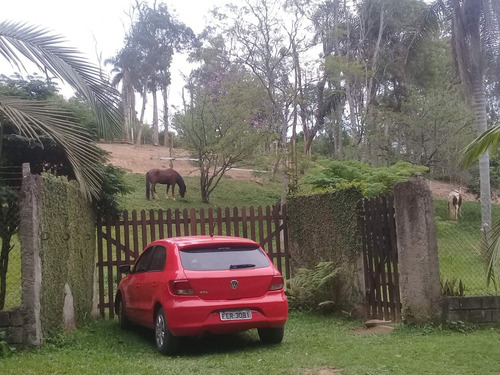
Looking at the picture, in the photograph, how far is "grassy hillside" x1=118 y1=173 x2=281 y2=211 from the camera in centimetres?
2729

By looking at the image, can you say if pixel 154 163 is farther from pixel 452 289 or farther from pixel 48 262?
pixel 452 289

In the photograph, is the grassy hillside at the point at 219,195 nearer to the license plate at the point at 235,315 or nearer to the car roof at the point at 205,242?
the car roof at the point at 205,242

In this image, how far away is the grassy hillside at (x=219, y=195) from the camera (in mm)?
27291

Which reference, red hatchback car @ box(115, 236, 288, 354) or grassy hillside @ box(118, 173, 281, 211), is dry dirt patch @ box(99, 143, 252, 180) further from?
red hatchback car @ box(115, 236, 288, 354)

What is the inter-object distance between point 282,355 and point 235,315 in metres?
0.75

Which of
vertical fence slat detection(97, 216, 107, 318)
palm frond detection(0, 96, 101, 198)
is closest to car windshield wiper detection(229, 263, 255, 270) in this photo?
palm frond detection(0, 96, 101, 198)

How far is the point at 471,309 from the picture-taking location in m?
8.33

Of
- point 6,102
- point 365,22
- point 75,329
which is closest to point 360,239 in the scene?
point 75,329

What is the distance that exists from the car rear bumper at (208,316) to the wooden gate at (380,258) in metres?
2.68

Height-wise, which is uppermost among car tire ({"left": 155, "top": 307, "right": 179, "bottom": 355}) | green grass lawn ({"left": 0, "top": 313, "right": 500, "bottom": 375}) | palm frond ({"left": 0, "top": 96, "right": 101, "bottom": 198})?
palm frond ({"left": 0, "top": 96, "right": 101, "bottom": 198})

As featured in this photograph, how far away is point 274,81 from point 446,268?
19.5 meters

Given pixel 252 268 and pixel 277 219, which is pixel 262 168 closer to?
pixel 277 219

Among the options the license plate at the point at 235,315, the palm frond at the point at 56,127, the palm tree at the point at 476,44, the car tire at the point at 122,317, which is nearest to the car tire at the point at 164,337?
the license plate at the point at 235,315

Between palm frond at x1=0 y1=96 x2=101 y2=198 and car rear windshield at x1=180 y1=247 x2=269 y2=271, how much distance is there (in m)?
1.94
